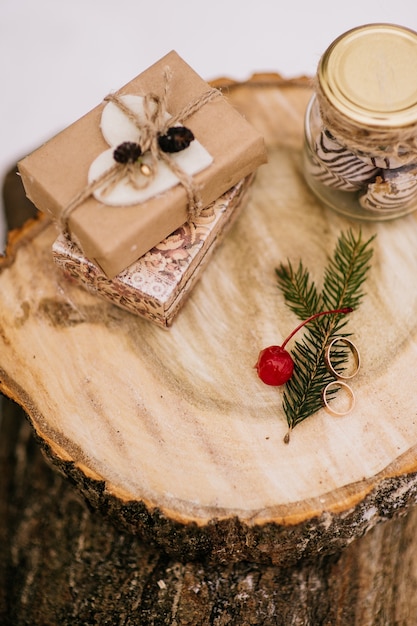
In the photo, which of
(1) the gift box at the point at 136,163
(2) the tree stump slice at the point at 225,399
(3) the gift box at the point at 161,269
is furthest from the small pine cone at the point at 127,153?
(2) the tree stump slice at the point at 225,399

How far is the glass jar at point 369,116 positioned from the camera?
953 millimetres

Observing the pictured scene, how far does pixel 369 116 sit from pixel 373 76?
10 cm

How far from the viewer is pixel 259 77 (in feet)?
4.29

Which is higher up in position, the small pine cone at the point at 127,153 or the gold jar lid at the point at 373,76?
the small pine cone at the point at 127,153

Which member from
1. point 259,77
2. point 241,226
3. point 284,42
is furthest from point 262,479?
point 284,42

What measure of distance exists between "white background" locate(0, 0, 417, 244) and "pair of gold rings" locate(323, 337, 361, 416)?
1131mm

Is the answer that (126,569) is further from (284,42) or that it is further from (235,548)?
(284,42)

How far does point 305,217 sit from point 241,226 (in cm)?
13

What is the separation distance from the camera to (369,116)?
3.10 feet

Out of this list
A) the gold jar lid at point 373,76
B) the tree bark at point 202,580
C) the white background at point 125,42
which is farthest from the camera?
the white background at point 125,42

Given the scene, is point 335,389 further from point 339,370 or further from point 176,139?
point 176,139

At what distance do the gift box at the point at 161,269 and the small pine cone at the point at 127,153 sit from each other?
167mm

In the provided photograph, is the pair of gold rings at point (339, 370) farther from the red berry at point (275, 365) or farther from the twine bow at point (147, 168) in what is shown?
the twine bow at point (147, 168)

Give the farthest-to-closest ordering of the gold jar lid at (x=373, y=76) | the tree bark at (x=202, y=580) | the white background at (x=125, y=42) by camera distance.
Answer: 1. the white background at (x=125, y=42)
2. the tree bark at (x=202, y=580)
3. the gold jar lid at (x=373, y=76)
